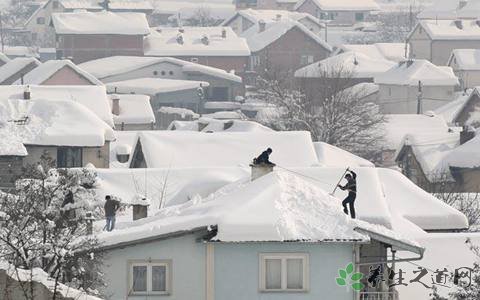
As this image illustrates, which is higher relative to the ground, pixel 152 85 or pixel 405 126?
pixel 152 85

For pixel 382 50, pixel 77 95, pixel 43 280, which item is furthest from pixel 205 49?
pixel 43 280

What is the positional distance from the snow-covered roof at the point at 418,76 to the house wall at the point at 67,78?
69.8 feet

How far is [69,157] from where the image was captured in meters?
43.4

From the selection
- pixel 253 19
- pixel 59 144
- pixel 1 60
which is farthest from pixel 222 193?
pixel 253 19

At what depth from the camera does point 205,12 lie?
158750 millimetres

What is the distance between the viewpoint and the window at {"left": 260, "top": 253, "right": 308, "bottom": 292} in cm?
1922

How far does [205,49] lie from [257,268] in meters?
86.2

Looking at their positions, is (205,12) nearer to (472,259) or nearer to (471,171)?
(471,171)

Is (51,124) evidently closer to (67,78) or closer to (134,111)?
(134,111)

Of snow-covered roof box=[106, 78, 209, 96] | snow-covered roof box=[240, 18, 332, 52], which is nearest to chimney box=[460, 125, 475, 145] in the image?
snow-covered roof box=[106, 78, 209, 96]

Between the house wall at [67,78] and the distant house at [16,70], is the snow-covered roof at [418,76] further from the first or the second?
the house wall at [67,78]

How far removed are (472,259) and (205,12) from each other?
13559 cm

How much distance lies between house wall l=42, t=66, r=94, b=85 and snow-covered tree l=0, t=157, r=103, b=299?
51432 millimetres

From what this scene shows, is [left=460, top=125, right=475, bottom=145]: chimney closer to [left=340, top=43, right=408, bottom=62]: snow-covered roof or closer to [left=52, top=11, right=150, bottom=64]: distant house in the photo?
A: [left=52, top=11, right=150, bottom=64]: distant house
